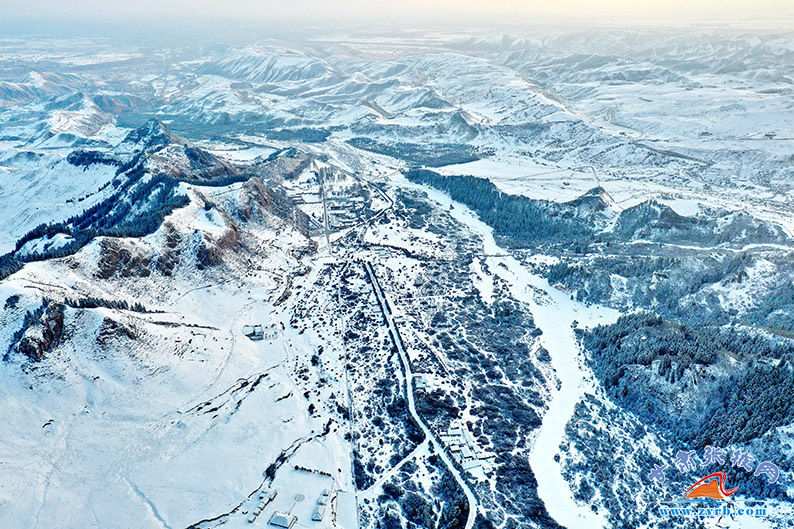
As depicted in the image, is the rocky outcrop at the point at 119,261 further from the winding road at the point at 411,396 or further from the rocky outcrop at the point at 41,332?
the winding road at the point at 411,396

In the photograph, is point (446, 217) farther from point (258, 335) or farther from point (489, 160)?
point (258, 335)

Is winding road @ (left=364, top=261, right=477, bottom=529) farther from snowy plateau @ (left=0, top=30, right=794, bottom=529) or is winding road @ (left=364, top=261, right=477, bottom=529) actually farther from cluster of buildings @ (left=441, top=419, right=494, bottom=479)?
cluster of buildings @ (left=441, top=419, right=494, bottom=479)

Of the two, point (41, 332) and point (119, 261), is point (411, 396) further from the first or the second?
point (119, 261)

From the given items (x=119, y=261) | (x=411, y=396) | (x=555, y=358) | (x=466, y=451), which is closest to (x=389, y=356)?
(x=411, y=396)

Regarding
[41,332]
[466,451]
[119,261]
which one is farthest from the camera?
[119,261]

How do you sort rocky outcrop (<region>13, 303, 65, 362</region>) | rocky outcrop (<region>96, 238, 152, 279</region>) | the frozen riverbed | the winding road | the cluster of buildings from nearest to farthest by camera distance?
the winding road < the frozen riverbed < the cluster of buildings < rocky outcrop (<region>13, 303, 65, 362</region>) < rocky outcrop (<region>96, 238, 152, 279</region>)

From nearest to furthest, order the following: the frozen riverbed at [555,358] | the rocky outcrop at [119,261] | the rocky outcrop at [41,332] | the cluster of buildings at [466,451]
Answer: the frozen riverbed at [555,358]
the cluster of buildings at [466,451]
the rocky outcrop at [41,332]
the rocky outcrop at [119,261]

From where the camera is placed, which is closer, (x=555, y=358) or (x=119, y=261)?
(x=555, y=358)

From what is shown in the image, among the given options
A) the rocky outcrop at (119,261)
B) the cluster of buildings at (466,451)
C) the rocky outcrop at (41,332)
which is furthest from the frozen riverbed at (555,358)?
the rocky outcrop at (119,261)

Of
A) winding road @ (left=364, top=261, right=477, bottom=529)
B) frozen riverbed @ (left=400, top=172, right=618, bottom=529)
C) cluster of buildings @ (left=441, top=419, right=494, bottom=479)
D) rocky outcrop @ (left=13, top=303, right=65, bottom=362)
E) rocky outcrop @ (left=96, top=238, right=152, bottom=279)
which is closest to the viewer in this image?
winding road @ (left=364, top=261, right=477, bottom=529)

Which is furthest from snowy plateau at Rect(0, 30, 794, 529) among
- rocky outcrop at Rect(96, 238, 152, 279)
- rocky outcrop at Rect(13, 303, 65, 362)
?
rocky outcrop at Rect(96, 238, 152, 279)

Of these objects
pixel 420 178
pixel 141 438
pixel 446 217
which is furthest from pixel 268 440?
pixel 420 178
